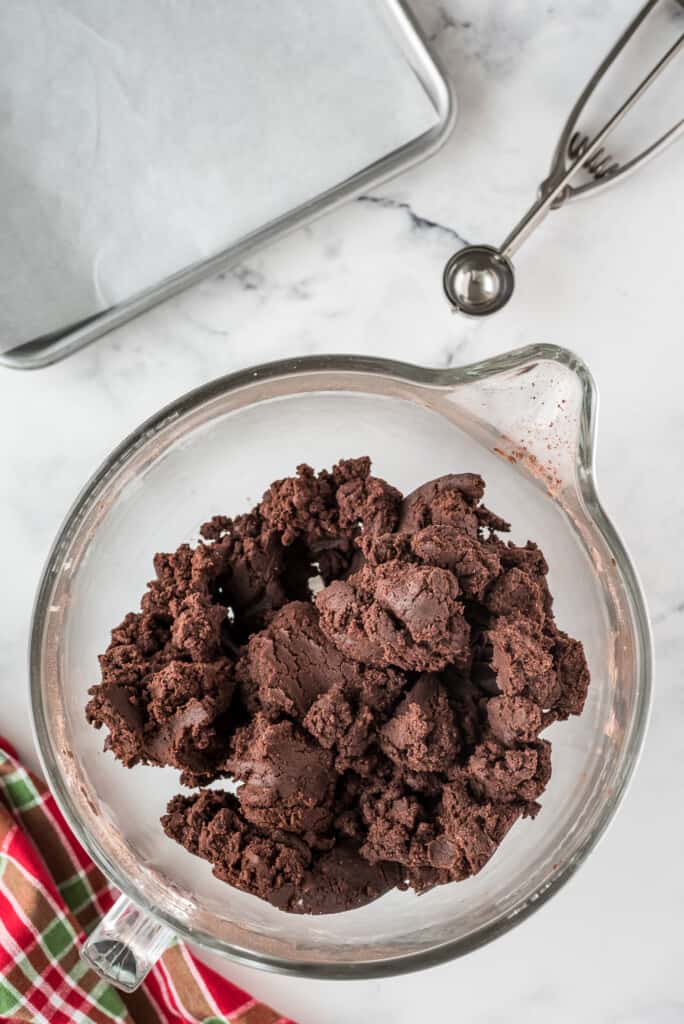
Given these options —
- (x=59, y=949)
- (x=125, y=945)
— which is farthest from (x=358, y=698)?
(x=59, y=949)

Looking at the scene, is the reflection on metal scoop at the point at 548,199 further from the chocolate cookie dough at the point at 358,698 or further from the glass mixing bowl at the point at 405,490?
the chocolate cookie dough at the point at 358,698

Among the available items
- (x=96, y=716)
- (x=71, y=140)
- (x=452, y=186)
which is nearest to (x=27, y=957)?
(x=96, y=716)

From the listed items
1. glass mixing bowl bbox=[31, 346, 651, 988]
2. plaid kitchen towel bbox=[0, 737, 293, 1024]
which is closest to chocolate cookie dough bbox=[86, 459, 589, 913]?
glass mixing bowl bbox=[31, 346, 651, 988]

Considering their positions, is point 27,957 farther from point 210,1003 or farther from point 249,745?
point 249,745

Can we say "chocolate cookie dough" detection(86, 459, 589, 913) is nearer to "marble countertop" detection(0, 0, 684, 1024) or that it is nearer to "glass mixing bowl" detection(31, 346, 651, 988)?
"glass mixing bowl" detection(31, 346, 651, 988)

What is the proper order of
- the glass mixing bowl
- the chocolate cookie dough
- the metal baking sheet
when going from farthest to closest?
the metal baking sheet < the glass mixing bowl < the chocolate cookie dough

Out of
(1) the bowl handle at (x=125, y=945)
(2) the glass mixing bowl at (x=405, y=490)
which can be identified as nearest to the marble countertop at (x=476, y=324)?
(2) the glass mixing bowl at (x=405, y=490)

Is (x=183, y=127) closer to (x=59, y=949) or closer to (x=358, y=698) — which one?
(x=358, y=698)
